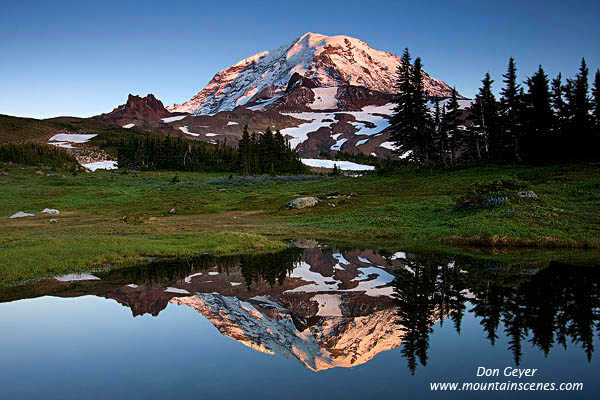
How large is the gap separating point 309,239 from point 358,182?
125 feet

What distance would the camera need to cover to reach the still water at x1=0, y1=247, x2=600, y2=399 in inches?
294

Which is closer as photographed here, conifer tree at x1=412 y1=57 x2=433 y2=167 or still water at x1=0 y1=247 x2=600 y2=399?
still water at x1=0 y1=247 x2=600 y2=399

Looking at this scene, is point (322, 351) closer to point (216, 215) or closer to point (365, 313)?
point (365, 313)

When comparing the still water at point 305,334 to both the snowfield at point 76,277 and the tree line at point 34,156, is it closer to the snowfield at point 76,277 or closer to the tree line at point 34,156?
the snowfield at point 76,277

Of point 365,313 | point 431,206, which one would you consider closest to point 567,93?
point 431,206

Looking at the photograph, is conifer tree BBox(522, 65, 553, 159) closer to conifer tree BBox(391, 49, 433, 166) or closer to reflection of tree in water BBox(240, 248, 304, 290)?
conifer tree BBox(391, 49, 433, 166)

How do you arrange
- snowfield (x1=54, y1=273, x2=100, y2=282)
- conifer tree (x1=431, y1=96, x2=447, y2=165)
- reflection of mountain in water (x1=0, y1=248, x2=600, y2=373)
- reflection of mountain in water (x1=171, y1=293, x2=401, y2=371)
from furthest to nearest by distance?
conifer tree (x1=431, y1=96, x2=447, y2=165)
snowfield (x1=54, y1=273, x2=100, y2=282)
reflection of mountain in water (x1=0, y1=248, x2=600, y2=373)
reflection of mountain in water (x1=171, y1=293, x2=401, y2=371)

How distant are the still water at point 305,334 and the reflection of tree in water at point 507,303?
0.15ft

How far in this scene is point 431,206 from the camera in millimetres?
35688

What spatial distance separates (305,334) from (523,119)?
61497 mm

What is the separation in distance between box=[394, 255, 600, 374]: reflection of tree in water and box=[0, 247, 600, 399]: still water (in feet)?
0.15

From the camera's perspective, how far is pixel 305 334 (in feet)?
33.2

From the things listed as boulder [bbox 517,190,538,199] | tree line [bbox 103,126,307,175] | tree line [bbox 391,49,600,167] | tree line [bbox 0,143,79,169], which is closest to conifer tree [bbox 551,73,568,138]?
tree line [bbox 391,49,600,167]

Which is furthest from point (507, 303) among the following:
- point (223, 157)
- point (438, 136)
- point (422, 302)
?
point (223, 157)
